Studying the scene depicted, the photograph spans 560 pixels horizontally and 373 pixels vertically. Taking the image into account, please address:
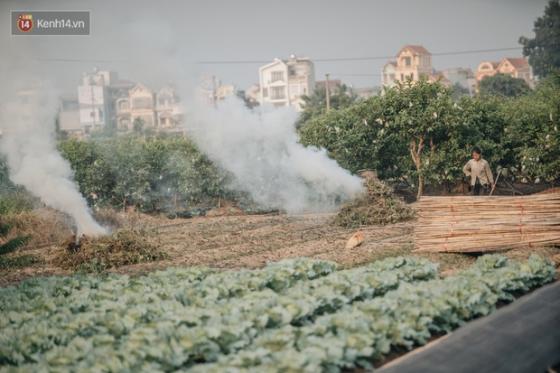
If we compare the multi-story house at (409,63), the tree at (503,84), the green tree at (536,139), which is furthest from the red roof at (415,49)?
the green tree at (536,139)

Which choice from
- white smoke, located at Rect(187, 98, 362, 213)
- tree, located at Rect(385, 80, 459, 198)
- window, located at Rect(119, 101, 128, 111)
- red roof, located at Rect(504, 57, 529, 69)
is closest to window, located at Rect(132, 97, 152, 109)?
window, located at Rect(119, 101, 128, 111)

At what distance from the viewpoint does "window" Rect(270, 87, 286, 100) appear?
107 m

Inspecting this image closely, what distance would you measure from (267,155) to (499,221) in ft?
42.3

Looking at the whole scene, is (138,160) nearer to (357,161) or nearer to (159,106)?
(357,161)

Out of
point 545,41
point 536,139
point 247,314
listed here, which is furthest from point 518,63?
point 247,314

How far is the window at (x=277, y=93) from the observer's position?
10694 cm

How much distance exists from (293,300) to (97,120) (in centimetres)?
8990

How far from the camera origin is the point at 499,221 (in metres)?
14.9

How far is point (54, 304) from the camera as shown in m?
11.0

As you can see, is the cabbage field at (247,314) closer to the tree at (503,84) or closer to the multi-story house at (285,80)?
the tree at (503,84)

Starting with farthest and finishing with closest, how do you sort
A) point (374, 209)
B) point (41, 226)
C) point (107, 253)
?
1. point (374, 209)
2. point (41, 226)
3. point (107, 253)

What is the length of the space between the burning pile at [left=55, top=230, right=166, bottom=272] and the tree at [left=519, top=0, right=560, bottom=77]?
229 ft

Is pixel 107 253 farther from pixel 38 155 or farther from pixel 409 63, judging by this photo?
pixel 409 63

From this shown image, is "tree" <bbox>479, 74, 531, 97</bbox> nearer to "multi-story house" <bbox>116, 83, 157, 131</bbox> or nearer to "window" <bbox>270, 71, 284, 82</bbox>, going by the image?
"window" <bbox>270, 71, 284, 82</bbox>
